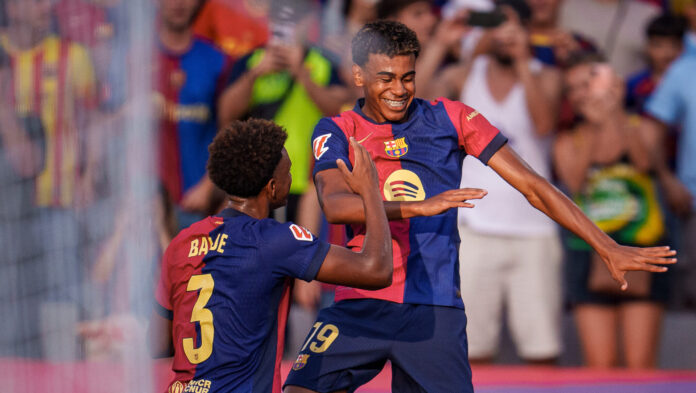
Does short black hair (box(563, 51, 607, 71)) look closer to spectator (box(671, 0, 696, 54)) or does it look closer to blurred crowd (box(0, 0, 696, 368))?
blurred crowd (box(0, 0, 696, 368))

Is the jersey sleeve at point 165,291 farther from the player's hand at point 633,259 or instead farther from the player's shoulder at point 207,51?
the player's shoulder at point 207,51

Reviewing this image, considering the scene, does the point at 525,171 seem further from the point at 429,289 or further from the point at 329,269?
the point at 329,269

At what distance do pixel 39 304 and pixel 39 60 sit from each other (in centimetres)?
129

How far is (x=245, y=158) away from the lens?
2.67 m

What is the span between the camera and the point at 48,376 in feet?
15.6

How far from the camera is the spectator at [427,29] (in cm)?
534

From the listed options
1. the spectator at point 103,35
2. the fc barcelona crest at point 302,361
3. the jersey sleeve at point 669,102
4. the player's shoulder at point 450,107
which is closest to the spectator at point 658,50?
the jersey sleeve at point 669,102

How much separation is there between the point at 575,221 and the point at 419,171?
1.82 feet

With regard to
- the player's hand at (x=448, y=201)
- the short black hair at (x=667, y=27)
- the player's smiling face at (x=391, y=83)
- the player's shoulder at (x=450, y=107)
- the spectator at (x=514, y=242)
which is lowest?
the spectator at (x=514, y=242)

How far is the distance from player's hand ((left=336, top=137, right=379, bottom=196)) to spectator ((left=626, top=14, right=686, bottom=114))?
351 centimetres

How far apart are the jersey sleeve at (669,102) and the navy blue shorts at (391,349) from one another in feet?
10.1

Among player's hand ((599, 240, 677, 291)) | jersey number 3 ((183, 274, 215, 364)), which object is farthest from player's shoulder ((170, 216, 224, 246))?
player's hand ((599, 240, 677, 291))

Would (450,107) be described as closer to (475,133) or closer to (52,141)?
(475,133)

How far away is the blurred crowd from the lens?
4.70m
